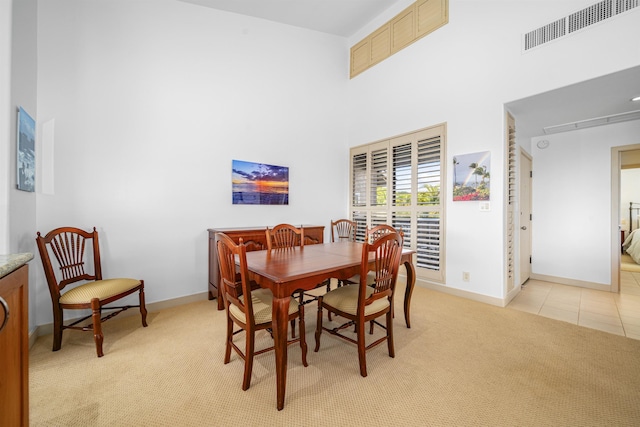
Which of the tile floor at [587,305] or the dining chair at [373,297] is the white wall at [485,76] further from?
the dining chair at [373,297]

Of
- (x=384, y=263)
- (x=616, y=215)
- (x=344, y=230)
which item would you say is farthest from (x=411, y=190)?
(x=616, y=215)

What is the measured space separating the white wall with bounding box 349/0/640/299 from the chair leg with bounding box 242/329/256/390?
291 cm

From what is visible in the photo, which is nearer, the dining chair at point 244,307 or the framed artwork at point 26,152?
the dining chair at point 244,307

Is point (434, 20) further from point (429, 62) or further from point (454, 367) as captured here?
point (454, 367)

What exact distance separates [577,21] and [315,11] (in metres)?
3.23

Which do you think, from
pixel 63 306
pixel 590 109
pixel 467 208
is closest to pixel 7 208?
pixel 63 306

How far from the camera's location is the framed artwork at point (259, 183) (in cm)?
362

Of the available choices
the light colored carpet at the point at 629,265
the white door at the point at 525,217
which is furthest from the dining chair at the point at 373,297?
the light colored carpet at the point at 629,265

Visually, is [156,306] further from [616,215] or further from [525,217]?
[616,215]

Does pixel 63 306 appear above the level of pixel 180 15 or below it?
below

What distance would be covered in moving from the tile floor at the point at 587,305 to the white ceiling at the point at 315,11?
15.6ft

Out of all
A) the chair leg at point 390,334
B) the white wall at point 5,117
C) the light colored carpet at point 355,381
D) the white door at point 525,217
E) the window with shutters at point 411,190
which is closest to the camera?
the light colored carpet at point 355,381

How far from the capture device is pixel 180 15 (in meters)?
3.22

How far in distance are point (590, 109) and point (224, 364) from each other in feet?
15.9
